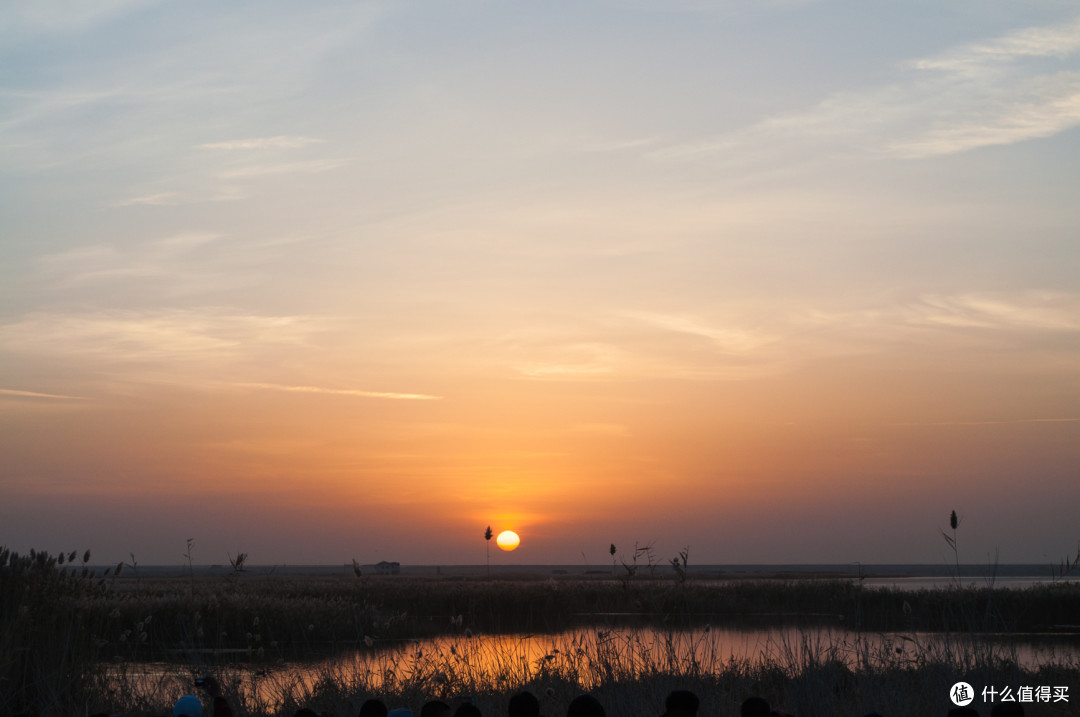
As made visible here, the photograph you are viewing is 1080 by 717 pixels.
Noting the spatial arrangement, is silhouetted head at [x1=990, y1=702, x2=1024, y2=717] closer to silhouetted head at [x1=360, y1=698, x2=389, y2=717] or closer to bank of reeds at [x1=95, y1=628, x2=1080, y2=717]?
silhouetted head at [x1=360, y1=698, x2=389, y2=717]

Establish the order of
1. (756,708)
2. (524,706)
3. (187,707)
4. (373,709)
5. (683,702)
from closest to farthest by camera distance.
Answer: (683,702)
(756,708)
(524,706)
(373,709)
(187,707)

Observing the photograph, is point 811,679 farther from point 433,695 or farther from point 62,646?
point 62,646

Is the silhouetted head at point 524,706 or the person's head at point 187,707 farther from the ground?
the silhouetted head at point 524,706

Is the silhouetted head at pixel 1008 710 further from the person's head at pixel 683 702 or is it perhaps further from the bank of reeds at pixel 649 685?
the bank of reeds at pixel 649 685

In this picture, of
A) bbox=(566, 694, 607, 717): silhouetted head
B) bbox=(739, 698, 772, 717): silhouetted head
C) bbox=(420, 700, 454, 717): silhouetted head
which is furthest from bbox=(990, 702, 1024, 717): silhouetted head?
bbox=(420, 700, 454, 717): silhouetted head

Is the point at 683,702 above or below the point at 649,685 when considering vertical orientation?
above

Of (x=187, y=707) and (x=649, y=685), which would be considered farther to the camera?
(x=649, y=685)

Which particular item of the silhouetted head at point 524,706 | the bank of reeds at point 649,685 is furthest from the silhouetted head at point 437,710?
the bank of reeds at point 649,685

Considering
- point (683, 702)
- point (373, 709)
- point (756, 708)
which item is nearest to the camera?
point (683, 702)

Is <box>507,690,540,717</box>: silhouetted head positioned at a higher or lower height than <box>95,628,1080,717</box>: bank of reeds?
higher

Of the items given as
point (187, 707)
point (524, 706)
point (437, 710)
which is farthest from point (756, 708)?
point (187, 707)

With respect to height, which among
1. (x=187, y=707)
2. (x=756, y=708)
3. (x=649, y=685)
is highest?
(x=756, y=708)

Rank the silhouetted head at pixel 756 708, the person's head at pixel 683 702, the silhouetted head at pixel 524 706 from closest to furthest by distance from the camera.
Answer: the person's head at pixel 683 702, the silhouetted head at pixel 756 708, the silhouetted head at pixel 524 706

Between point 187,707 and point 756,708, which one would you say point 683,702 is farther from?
point 187,707
